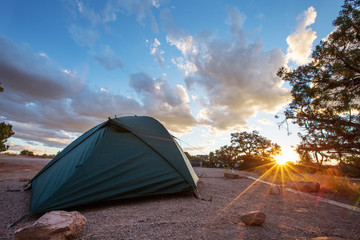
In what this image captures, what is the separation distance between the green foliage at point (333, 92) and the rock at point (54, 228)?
26.7 ft

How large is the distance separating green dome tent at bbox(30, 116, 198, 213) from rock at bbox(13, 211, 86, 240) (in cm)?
95

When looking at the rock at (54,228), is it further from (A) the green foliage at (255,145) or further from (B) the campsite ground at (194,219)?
(A) the green foliage at (255,145)

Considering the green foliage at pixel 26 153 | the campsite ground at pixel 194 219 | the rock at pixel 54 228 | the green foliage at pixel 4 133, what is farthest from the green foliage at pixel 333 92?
the green foliage at pixel 26 153

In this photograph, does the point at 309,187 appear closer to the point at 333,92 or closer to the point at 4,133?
the point at 333,92

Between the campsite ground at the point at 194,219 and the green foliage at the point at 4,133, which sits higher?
the green foliage at the point at 4,133

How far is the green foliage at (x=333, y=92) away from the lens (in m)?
6.84

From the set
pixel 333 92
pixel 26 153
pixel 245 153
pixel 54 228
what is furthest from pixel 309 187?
pixel 26 153

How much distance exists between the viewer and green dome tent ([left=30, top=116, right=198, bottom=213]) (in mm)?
3268

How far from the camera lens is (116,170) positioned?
3.78 m

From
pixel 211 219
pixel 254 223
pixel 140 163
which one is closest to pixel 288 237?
pixel 254 223

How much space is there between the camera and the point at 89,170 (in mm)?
3521

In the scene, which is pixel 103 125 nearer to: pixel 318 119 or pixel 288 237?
pixel 288 237

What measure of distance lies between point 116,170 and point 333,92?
8.97 m

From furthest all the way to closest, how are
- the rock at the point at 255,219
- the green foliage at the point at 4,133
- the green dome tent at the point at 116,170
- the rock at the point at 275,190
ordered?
the green foliage at the point at 4,133, the rock at the point at 275,190, the green dome tent at the point at 116,170, the rock at the point at 255,219
